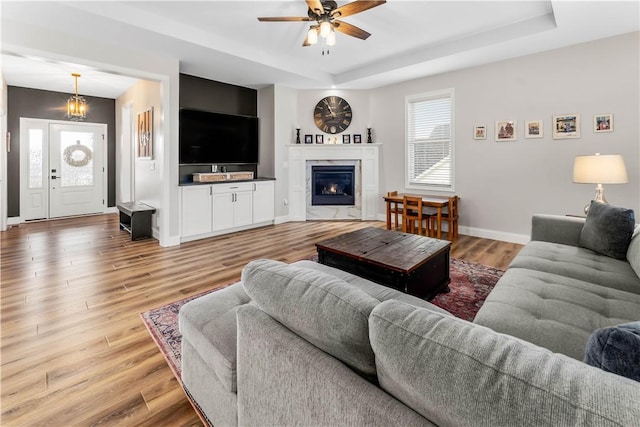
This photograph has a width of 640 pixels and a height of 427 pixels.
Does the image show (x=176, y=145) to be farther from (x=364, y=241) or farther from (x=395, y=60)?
(x=395, y=60)

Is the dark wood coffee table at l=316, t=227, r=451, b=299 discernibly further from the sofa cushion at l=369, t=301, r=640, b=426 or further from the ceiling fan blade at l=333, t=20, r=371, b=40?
the ceiling fan blade at l=333, t=20, r=371, b=40

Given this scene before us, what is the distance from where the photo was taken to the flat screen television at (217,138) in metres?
5.17

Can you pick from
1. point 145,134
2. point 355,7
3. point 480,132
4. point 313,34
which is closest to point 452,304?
point 355,7

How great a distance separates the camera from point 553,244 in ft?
9.04

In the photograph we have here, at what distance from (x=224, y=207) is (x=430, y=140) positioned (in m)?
3.69

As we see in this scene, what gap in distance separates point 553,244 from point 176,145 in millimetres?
4643

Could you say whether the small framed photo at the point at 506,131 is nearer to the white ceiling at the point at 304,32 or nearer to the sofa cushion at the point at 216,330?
the white ceiling at the point at 304,32

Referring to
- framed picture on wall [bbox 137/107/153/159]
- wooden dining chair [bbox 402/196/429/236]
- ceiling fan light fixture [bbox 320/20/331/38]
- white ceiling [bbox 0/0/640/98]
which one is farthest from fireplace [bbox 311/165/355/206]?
ceiling fan light fixture [bbox 320/20/331/38]

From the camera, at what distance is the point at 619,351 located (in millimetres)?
614

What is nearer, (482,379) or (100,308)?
(482,379)

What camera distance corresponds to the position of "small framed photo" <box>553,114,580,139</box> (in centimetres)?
416

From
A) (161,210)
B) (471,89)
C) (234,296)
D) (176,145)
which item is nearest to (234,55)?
(176,145)

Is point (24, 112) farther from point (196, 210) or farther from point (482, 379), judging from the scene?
point (482, 379)

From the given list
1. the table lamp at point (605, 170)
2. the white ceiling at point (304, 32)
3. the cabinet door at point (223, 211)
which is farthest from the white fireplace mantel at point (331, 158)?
the table lamp at point (605, 170)
